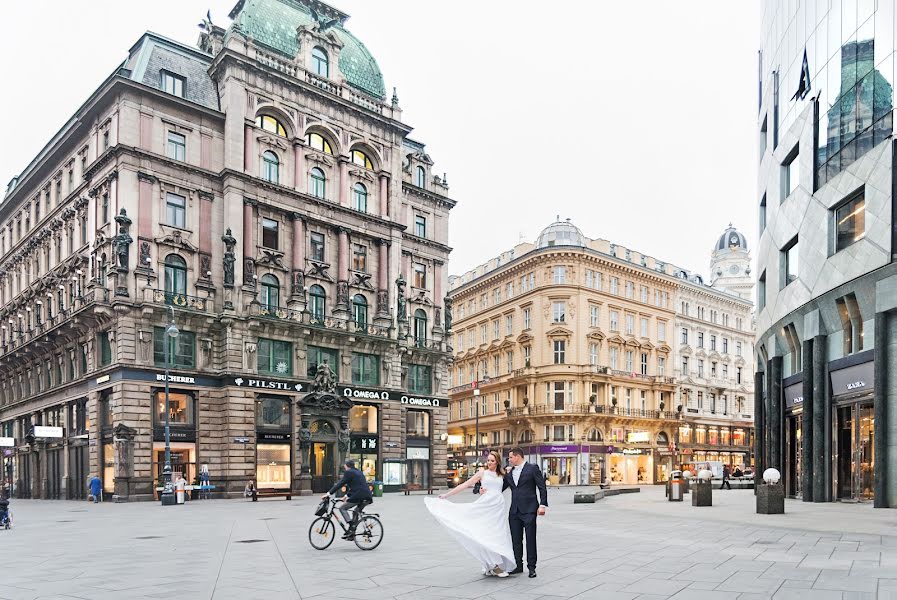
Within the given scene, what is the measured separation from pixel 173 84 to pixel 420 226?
2052 cm

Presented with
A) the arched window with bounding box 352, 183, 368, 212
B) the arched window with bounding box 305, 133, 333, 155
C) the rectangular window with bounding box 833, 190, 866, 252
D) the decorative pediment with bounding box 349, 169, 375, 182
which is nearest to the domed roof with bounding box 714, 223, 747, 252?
the decorative pediment with bounding box 349, 169, 375, 182

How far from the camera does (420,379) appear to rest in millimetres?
58625

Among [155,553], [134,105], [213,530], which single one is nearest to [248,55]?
[134,105]

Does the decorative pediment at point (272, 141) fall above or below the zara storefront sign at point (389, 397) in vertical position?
above

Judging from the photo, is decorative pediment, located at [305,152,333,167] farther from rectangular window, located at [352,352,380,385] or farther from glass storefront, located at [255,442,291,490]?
glass storefront, located at [255,442,291,490]

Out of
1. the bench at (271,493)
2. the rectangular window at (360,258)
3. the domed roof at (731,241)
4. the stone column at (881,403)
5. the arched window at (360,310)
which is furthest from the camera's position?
the domed roof at (731,241)

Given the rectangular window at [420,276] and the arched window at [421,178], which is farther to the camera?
the arched window at [421,178]

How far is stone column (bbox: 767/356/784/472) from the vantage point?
40156mm

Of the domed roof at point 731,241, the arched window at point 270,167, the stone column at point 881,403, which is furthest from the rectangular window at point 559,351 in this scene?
the domed roof at point 731,241

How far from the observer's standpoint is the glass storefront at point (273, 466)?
47.4 m

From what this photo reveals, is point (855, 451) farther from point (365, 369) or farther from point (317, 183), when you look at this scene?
point (317, 183)

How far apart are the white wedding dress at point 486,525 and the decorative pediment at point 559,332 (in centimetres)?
6454

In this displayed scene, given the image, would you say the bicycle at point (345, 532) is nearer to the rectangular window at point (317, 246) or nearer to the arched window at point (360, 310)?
the rectangular window at point (317, 246)

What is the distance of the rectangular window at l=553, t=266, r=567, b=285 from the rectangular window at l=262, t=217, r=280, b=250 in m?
35.4
